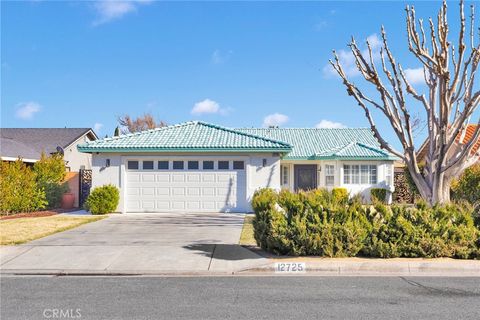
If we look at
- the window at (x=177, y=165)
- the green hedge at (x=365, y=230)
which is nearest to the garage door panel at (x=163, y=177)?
the window at (x=177, y=165)

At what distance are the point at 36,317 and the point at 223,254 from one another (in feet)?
16.7

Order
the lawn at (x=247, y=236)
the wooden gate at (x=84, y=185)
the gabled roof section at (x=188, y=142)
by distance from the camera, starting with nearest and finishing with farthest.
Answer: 1. the lawn at (x=247, y=236)
2. the gabled roof section at (x=188, y=142)
3. the wooden gate at (x=84, y=185)

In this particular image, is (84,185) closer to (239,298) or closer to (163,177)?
(163,177)

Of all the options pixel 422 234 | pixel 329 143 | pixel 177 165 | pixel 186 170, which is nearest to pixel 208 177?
pixel 186 170

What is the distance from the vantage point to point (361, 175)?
2809 centimetres

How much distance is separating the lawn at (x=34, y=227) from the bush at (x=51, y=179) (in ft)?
16.3

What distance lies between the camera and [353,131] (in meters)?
34.8

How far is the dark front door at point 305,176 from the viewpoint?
30797mm

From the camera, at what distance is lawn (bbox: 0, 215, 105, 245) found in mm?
13398

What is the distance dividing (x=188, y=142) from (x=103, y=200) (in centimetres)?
444

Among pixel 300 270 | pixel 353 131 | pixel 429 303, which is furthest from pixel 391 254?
pixel 353 131

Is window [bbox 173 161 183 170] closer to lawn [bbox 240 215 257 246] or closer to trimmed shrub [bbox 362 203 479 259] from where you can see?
lawn [bbox 240 215 257 246]

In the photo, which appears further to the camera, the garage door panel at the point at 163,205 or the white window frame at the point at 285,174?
the white window frame at the point at 285,174

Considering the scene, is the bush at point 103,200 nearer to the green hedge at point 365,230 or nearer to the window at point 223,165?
the window at point 223,165
